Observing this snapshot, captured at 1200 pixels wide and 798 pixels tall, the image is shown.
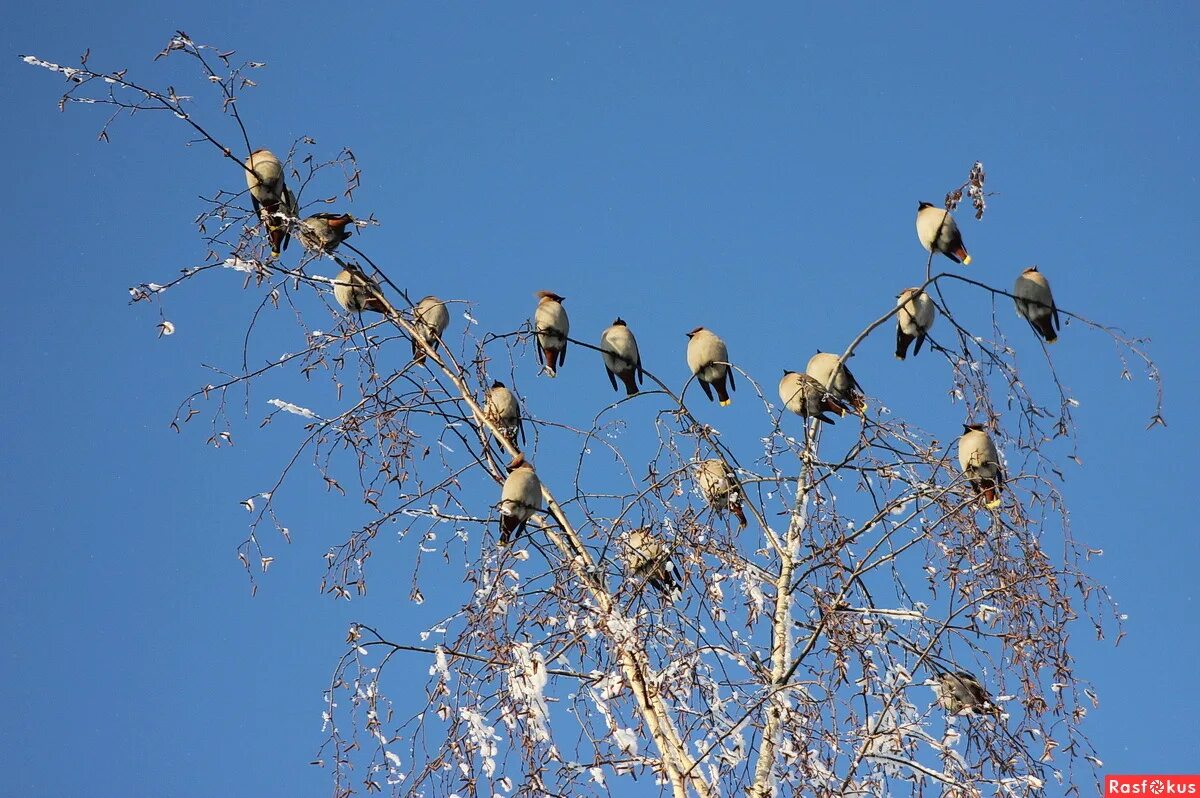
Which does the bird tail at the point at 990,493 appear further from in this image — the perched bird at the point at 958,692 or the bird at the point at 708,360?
the bird at the point at 708,360

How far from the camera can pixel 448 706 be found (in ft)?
10.5

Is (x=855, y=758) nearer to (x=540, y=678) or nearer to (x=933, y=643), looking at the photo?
(x=933, y=643)

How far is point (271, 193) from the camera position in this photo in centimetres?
421

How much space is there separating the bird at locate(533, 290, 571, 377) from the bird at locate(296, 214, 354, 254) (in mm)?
696

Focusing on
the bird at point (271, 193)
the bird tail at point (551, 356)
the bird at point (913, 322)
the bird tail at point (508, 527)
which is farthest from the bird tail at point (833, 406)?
the bird at point (271, 193)

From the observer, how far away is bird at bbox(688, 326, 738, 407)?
523 centimetres

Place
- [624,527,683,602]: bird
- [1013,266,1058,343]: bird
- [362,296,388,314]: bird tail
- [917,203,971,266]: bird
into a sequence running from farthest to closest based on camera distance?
[917,203,971,266]: bird, [1013,266,1058,343]: bird, [362,296,388,314]: bird tail, [624,527,683,602]: bird

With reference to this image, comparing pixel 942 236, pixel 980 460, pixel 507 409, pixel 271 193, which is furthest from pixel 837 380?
pixel 271 193

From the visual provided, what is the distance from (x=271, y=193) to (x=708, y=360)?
5.52 ft

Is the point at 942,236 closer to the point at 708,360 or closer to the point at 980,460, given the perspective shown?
the point at 708,360

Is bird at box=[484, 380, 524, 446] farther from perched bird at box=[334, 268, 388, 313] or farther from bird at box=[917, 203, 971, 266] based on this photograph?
bird at box=[917, 203, 971, 266]

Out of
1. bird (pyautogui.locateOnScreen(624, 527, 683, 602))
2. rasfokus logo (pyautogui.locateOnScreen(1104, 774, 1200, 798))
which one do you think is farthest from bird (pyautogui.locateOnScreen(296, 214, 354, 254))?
rasfokus logo (pyautogui.locateOnScreen(1104, 774, 1200, 798))

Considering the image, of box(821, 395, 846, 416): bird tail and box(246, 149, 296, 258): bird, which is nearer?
box(246, 149, 296, 258): bird

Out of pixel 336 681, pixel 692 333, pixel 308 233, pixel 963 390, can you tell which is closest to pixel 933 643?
pixel 963 390
